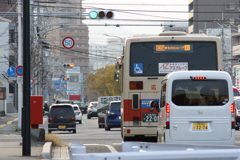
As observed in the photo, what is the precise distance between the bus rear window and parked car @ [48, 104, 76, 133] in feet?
50.3

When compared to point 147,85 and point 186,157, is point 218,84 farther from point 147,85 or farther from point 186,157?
point 186,157

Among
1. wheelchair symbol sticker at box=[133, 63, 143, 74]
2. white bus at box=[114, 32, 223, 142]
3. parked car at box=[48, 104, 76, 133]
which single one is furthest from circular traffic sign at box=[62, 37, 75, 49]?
wheelchair symbol sticker at box=[133, 63, 143, 74]

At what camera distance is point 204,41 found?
15.6 m

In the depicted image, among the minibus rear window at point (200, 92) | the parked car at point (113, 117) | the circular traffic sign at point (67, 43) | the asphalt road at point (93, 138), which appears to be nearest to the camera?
the minibus rear window at point (200, 92)

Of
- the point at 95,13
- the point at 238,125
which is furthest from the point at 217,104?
the point at 238,125

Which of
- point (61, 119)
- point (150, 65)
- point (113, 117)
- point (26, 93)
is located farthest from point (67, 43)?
point (26, 93)

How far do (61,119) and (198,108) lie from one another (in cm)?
1934

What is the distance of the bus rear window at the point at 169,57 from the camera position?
15453 millimetres

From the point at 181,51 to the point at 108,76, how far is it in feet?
291

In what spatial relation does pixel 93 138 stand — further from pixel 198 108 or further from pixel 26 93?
pixel 198 108

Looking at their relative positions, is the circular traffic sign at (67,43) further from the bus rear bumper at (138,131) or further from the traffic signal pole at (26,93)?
the traffic signal pole at (26,93)

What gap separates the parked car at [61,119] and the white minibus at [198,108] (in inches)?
729

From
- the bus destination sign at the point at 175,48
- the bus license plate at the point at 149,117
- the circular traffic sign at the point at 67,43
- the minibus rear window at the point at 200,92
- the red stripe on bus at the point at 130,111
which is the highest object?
the circular traffic sign at the point at 67,43

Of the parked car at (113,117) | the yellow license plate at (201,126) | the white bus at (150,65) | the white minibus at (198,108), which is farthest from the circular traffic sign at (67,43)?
the yellow license plate at (201,126)
